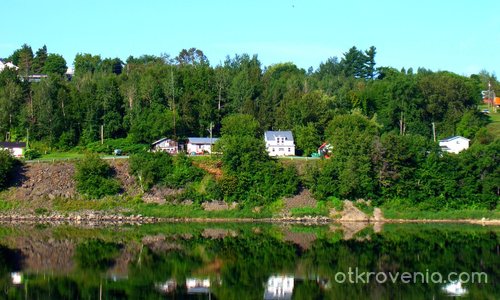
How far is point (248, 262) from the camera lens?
4362cm

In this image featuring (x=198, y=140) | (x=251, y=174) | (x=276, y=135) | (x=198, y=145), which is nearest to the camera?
(x=251, y=174)

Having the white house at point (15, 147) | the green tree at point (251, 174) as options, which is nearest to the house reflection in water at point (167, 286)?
the green tree at point (251, 174)

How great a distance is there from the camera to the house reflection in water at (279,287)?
34.1 meters

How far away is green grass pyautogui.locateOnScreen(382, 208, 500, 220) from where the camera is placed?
6638 centimetres

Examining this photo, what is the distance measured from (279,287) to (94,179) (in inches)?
1453

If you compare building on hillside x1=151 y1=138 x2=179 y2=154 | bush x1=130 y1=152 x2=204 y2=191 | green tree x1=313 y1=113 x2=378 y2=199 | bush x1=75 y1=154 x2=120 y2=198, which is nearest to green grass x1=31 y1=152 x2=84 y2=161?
bush x1=75 y1=154 x2=120 y2=198

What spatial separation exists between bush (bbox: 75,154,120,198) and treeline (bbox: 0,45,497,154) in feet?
47.8

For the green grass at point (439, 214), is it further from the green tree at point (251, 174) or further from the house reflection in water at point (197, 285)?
the house reflection in water at point (197, 285)

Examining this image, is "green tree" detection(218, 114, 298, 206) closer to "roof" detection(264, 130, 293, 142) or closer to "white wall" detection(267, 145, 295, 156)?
"white wall" detection(267, 145, 295, 156)

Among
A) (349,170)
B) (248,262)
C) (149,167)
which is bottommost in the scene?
(248,262)

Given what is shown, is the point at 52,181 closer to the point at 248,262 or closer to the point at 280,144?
the point at 280,144

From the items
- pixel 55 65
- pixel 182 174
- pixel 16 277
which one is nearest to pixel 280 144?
pixel 182 174

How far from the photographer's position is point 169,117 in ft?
282

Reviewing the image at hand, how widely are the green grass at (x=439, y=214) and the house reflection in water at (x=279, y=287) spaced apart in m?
30.3
